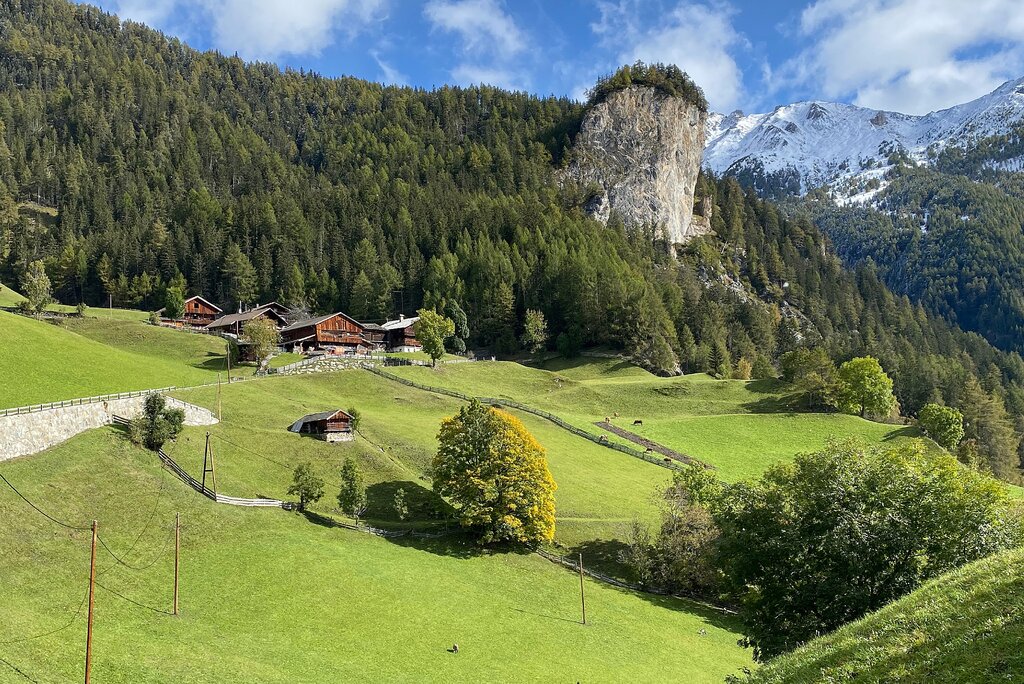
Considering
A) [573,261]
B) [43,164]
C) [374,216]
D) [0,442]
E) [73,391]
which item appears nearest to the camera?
[0,442]

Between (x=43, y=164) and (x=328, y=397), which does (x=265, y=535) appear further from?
(x=43, y=164)

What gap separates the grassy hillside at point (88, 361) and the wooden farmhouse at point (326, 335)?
39.0 ft

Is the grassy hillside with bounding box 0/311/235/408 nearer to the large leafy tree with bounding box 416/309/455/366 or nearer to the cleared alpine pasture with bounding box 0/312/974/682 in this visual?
the cleared alpine pasture with bounding box 0/312/974/682

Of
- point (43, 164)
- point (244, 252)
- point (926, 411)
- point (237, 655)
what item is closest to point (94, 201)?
point (43, 164)

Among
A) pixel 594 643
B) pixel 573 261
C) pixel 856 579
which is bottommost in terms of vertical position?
pixel 594 643

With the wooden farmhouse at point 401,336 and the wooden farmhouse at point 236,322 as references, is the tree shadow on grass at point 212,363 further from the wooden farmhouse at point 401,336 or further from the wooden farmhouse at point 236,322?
the wooden farmhouse at point 401,336

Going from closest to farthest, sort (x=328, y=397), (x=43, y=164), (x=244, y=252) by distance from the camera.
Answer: (x=328, y=397)
(x=244, y=252)
(x=43, y=164)

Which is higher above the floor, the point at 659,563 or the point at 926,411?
the point at 926,411

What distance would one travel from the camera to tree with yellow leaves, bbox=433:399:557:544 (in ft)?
170

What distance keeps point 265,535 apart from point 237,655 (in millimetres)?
14163

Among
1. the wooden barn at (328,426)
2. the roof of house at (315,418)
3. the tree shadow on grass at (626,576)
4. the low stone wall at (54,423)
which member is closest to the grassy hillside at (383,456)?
the tree shadow on grass at (626,576)

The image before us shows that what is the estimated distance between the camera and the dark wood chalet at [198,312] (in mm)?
123250

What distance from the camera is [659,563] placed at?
50.6 m

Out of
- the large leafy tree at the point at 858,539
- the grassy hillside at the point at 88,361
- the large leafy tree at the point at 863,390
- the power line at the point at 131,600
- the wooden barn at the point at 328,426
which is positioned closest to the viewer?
the large leafy tree at the point at 858,539
